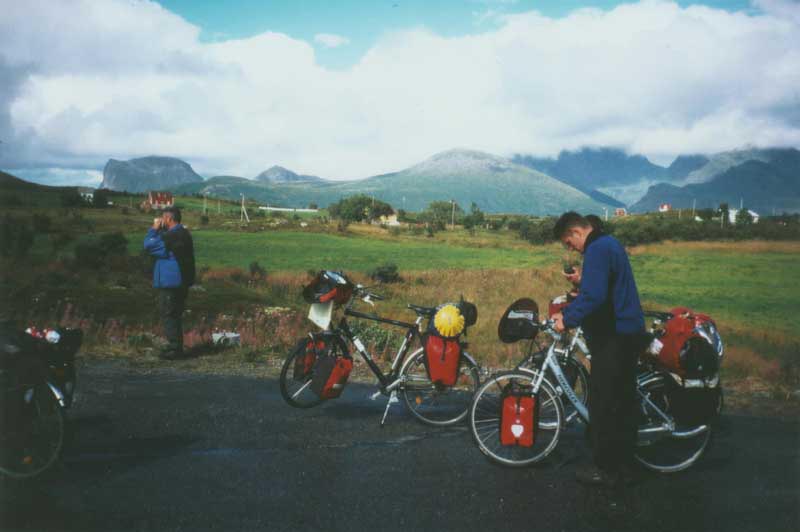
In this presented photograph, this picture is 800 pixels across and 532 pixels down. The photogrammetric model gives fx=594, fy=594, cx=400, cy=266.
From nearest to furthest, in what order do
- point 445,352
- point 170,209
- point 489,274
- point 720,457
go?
point 720,457, point 445,352, point 170,209, point 489,274

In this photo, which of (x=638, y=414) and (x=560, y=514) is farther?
(x=638, y=414)

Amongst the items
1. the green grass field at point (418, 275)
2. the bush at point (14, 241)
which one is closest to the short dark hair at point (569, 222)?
the green grass field at point (418, 275)

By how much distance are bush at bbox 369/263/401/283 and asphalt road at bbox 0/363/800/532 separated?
101ft

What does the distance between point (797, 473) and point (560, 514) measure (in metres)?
2.66

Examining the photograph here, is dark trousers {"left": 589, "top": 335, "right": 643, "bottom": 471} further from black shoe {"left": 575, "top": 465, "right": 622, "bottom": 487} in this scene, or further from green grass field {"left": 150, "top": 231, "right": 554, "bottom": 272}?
green grass field {"left": 150, "top": 231, "right": 554, "bottom": 272}

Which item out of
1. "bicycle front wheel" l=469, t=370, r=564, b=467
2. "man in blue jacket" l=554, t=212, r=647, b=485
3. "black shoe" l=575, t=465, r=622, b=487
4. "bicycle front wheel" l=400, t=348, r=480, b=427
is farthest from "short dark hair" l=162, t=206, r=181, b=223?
"black shoe" l=575, t=465, r=622, b=487

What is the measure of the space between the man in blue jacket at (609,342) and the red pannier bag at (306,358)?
292cm

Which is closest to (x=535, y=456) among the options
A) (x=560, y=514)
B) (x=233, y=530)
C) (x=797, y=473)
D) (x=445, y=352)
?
(x=560, y=514)

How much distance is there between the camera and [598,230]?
5.12 metres

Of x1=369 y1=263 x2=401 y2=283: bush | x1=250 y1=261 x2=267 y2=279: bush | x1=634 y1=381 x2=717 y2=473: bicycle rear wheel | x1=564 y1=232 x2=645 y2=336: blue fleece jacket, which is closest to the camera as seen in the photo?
x1=564 y1=232 x2=645 y2=336: blue fleece jacket

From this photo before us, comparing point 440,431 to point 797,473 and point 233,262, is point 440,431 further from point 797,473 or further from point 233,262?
point 233,262

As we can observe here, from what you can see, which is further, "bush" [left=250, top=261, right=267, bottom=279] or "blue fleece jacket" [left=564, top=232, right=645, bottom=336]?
"bush" [left=250, top=261, right=267, bottom=279]

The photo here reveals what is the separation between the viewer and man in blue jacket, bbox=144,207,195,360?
31.3ft

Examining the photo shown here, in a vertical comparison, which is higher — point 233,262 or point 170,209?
point 170,209
